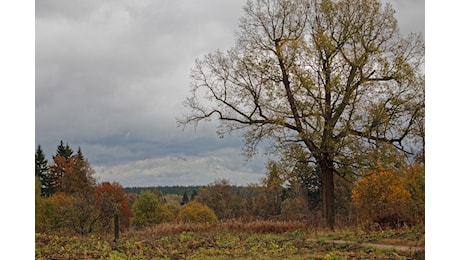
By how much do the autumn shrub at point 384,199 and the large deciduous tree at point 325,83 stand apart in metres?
0.30

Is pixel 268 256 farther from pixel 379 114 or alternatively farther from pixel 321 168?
pixel 379 114

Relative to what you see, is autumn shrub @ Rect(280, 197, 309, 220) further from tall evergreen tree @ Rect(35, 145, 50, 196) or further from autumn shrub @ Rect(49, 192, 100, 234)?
tall evergreen tree @ Rect(35, 145, 50, 196)

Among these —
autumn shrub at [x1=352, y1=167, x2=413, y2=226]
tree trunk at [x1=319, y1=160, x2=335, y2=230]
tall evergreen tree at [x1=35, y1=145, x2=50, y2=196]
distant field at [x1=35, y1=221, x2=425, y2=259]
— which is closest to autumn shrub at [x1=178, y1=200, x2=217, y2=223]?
distant field at [x1=35, y1=221, x2=425, y2=259]

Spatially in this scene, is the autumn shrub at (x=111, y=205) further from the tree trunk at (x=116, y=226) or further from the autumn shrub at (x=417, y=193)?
the autumn shrub at (x=417, y=193)

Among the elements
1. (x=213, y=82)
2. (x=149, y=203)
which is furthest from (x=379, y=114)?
(x=149, y=203)

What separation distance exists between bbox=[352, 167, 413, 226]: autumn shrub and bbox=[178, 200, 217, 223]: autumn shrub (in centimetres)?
161

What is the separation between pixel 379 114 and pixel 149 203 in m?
2.68

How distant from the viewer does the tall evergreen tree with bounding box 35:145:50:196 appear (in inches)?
268

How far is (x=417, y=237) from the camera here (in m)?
6.73

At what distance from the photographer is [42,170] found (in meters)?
6.90

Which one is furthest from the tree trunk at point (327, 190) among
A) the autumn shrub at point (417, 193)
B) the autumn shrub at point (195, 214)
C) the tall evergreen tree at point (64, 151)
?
the tall evergreen tree at point (64, 151)

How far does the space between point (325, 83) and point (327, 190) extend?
3.91ft

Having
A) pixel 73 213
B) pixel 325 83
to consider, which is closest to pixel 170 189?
pixel 73 213

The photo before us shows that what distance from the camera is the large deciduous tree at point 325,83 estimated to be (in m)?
7.23
